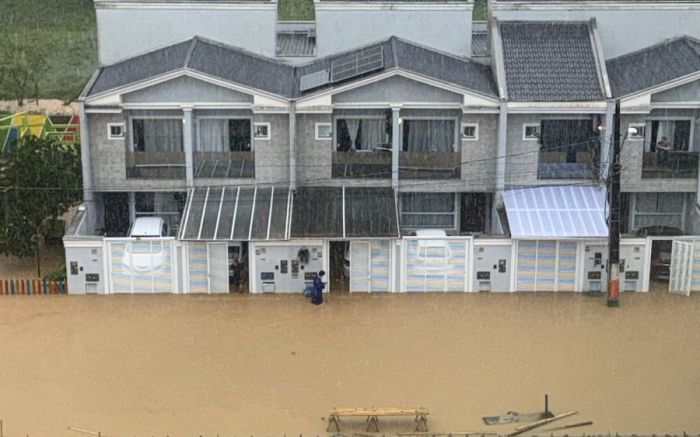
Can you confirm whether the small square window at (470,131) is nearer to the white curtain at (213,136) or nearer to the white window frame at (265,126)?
the white window frame at (265,126)

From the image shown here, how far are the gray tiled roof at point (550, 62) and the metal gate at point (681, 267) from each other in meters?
5.94

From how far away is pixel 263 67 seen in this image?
40.2m

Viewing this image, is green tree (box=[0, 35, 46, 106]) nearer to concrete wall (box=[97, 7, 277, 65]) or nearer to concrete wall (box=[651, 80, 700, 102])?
concrete wall (box=[97, 7, 277, 65])

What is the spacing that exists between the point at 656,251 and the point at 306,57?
48.9 feet

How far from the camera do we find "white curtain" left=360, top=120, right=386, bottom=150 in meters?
39.0

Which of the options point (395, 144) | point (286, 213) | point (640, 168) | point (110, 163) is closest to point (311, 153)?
point (286, 213)

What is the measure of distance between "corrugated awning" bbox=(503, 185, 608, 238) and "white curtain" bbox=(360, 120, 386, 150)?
5.03 meters

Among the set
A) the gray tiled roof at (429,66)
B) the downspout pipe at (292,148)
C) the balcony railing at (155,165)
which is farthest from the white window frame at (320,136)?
the balcony railing at (155,165)

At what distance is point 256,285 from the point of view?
3625cm

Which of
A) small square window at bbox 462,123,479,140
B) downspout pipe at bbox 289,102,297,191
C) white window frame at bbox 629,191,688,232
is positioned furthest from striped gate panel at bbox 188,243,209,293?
white window frame at bbox 629,191,688,232

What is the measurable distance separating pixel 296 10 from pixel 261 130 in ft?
163

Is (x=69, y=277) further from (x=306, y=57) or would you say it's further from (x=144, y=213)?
(x=306, y=57)

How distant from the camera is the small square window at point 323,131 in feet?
125

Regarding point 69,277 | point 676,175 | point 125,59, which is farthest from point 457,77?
point 69,277
